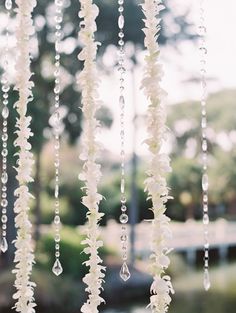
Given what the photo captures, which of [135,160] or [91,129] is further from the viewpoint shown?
[135,160]

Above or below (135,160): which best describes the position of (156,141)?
below

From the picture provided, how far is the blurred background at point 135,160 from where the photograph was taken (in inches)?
243

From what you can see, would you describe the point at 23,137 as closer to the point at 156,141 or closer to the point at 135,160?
the point at 156,141

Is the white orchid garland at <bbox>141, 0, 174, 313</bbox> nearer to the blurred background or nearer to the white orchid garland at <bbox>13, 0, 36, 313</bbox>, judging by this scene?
the white orchid garland at <bbox>13, 0, 36, 313</bbox>

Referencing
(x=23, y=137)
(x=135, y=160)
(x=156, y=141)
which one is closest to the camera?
(x=156, y=141)

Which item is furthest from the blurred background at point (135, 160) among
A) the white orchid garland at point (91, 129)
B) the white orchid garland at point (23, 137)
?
the white orchid garland at point (91, 129)

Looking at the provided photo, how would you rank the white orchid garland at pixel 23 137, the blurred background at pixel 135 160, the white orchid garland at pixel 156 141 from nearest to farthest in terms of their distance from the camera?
the white orchid garland at pixel 156 141, the white orchid garland at pixel 23 137, the blurred background at pixel 135 160

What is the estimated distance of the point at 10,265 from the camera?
19.9 ft

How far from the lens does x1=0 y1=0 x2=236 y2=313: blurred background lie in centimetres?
617

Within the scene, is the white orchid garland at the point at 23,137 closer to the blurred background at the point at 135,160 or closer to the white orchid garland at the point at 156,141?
the white orchid garland at the point at 156,141

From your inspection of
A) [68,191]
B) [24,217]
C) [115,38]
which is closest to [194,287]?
[68,191]

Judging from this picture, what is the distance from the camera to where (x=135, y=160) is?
288 inches

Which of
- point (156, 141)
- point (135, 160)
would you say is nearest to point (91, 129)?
point (156, 141)

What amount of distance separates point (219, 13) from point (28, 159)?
681 centimetres
